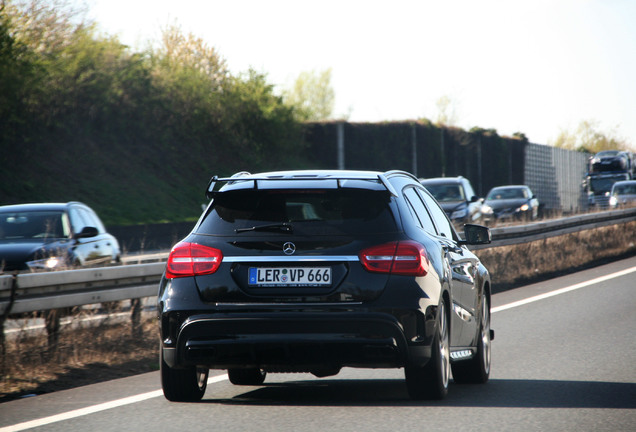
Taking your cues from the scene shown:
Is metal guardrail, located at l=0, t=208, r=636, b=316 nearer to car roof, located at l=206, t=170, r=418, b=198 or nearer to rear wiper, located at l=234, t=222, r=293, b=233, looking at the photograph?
car roof, located at l=206, t=170, r=418, b=198

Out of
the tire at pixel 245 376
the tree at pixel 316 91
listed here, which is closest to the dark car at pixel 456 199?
the tire at pixel 245 376

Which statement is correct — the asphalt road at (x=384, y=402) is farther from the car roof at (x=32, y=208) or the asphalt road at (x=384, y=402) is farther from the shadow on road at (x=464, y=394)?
the car roof at (x=32, y=208)

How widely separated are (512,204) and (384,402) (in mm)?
28990

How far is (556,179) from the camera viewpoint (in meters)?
63.2

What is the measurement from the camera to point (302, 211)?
708 centimetres

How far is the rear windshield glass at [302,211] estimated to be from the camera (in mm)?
6926

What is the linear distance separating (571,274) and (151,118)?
32730 mm

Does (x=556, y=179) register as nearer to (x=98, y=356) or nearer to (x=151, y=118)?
(x=151, y=118)

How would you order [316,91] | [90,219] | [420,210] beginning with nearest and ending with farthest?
[420,210] < [90,219] < [316,91]

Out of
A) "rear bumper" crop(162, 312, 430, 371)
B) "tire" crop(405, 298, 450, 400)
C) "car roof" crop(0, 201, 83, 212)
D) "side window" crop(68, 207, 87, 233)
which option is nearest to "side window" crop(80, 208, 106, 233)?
"side window" crop(68, 207, 87, 233)

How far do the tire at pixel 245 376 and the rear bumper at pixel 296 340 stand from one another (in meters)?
1.69

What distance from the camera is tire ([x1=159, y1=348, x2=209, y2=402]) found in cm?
736

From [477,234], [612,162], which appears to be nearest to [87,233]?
[477,234]

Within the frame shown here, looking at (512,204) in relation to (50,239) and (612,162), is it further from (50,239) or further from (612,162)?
(612,162)
